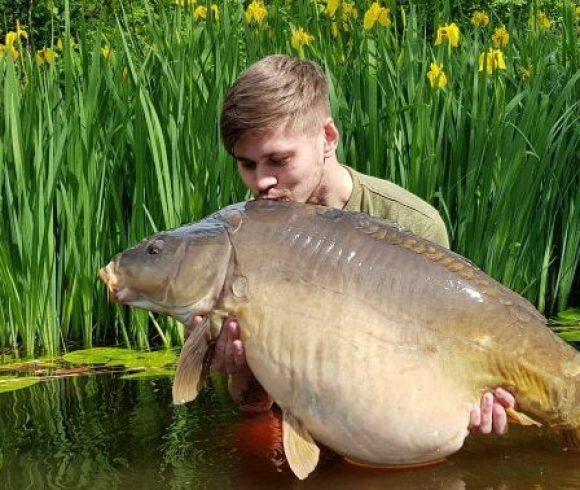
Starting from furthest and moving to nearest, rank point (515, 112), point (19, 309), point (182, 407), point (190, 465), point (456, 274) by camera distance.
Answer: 1. point (515, 112)
2. point (19, 309)
3. point (182, 407)
4. point (190, 465)
5. point (456, 274)

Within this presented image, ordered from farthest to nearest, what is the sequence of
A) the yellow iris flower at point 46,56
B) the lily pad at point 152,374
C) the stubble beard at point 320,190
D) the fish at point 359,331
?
the yellow iris flower at point 46,56, the lily pad at point 152,374, the stubble beard at point 320,190, the fish at point 359,331

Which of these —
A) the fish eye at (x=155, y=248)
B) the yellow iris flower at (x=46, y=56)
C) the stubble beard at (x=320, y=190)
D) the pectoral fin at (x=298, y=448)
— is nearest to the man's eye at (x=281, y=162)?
the stubble beard at (x=320, y=190)

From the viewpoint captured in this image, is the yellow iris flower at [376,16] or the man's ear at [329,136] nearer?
the man's ear at [329,136]

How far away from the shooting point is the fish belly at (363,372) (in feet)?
8.17

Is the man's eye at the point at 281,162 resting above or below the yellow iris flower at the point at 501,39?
above

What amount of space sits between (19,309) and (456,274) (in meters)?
2.07

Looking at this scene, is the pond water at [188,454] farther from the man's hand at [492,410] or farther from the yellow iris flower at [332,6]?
the yellow iris flower at [332,6]

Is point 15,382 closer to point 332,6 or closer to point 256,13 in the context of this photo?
point 256,13

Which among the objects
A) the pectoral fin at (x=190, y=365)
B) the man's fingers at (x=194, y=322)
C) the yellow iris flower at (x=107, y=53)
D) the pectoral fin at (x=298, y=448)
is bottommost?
the pectoral fin at (x=298, y=448)

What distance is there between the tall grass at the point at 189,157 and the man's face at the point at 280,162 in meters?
1.11

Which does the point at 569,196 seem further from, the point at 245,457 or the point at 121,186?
the point at 245,457

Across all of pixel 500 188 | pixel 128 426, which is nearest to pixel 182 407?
pixel 128 426

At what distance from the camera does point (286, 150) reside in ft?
9.43

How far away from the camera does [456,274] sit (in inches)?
99.7
